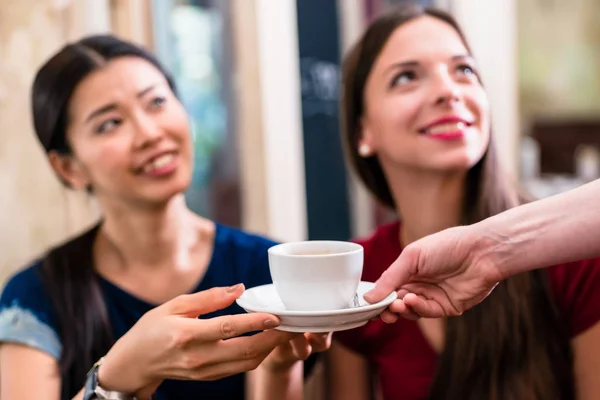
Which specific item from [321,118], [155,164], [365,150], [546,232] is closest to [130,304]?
[155,164]

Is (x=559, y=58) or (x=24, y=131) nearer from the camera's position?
(x=24, y=131)

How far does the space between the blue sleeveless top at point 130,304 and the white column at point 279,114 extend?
27.2 inches

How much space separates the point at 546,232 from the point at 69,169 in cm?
105

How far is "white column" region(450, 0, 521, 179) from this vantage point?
2.53 meters

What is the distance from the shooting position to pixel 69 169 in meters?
1.49

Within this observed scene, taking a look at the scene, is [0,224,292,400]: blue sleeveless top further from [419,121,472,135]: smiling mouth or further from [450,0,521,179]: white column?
[450,0,521,179]: white column

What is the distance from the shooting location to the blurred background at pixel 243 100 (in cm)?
171

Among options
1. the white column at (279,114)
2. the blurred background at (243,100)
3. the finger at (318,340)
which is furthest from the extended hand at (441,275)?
the white column at (279,114)

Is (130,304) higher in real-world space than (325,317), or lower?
lower

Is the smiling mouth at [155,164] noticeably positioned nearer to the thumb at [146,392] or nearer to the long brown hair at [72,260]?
the long brown hair at [72,260]

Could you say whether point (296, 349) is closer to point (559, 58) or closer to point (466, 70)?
point (466, 70)

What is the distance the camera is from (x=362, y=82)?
151cm

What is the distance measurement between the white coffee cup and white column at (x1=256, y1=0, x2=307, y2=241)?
131 cm

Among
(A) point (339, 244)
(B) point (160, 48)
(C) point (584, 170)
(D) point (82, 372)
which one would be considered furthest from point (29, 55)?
(C) point (584, 170)
